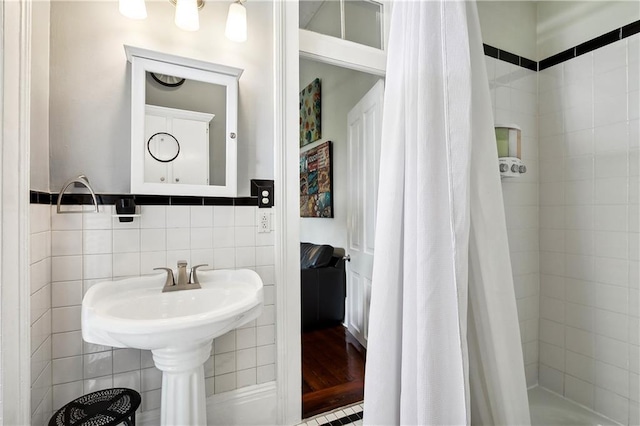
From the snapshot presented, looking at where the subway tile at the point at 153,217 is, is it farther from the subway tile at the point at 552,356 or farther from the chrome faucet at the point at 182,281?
the subway tile at the point at 552,356

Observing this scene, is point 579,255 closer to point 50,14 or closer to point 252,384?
point 252,384

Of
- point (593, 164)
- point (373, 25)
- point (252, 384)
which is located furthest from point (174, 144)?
point (593, 164)

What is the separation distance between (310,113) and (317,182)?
81 cm

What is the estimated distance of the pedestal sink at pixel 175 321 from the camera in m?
0.89

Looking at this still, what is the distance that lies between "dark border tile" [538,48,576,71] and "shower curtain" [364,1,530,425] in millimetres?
1060

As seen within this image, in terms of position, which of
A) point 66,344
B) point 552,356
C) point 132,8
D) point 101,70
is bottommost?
point 552,356

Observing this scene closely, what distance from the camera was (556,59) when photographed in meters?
1.92

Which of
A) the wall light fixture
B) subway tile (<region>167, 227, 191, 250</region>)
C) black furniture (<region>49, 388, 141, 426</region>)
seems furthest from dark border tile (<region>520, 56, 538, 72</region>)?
black furniture (<region>49, 388, 141, 426</region>)

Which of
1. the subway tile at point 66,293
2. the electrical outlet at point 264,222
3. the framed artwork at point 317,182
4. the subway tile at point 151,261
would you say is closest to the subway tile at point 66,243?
the subway tile at point 66,293

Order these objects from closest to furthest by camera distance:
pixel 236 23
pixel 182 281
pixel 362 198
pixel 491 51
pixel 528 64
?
1. pixel 182 281
2. pixel 236 23
3. pixel 491 51
4. pixel 528 64
5. pixel 362 198

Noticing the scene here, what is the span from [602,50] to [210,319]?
2347 mm

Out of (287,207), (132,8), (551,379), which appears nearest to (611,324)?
(551,379)

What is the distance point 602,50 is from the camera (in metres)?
1.69

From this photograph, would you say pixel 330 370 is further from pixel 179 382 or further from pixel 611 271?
pixel 611 271
